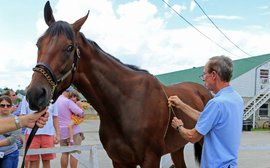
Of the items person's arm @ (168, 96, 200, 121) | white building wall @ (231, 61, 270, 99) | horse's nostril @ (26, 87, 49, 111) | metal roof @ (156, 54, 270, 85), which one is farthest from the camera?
metal roof @ (156, 54, 270, 85)

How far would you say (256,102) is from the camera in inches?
936

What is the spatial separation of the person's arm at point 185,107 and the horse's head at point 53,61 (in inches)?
44.6

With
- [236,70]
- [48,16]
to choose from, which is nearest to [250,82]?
[236,70]

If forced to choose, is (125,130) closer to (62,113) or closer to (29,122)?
(29,122)

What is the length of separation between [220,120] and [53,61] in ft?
4.53

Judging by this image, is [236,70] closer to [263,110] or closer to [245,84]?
[245,84]

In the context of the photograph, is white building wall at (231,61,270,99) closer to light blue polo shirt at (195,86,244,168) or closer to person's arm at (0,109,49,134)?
light blue polo shirt at (195,86,244,168)

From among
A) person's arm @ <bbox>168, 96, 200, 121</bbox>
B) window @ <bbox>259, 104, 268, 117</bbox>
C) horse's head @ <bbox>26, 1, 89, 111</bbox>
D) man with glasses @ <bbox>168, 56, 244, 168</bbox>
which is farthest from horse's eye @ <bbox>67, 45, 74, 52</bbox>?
window @ <bbox>259, 104, 268, 117</bbox>

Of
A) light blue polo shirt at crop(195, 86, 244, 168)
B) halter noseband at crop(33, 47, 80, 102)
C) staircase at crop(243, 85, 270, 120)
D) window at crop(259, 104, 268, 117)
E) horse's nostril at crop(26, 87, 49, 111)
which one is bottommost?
window at crop(259, 104, 268, 117)

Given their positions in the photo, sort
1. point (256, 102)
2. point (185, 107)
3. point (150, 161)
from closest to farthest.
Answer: point (150, 161)
point (185, 107)
point (256, 102)

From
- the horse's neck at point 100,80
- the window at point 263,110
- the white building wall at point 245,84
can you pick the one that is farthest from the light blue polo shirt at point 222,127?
the window at point 263,110

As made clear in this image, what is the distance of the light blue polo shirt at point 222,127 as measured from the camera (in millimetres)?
2492

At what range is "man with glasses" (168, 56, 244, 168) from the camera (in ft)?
8.20

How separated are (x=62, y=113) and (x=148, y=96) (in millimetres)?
3169
